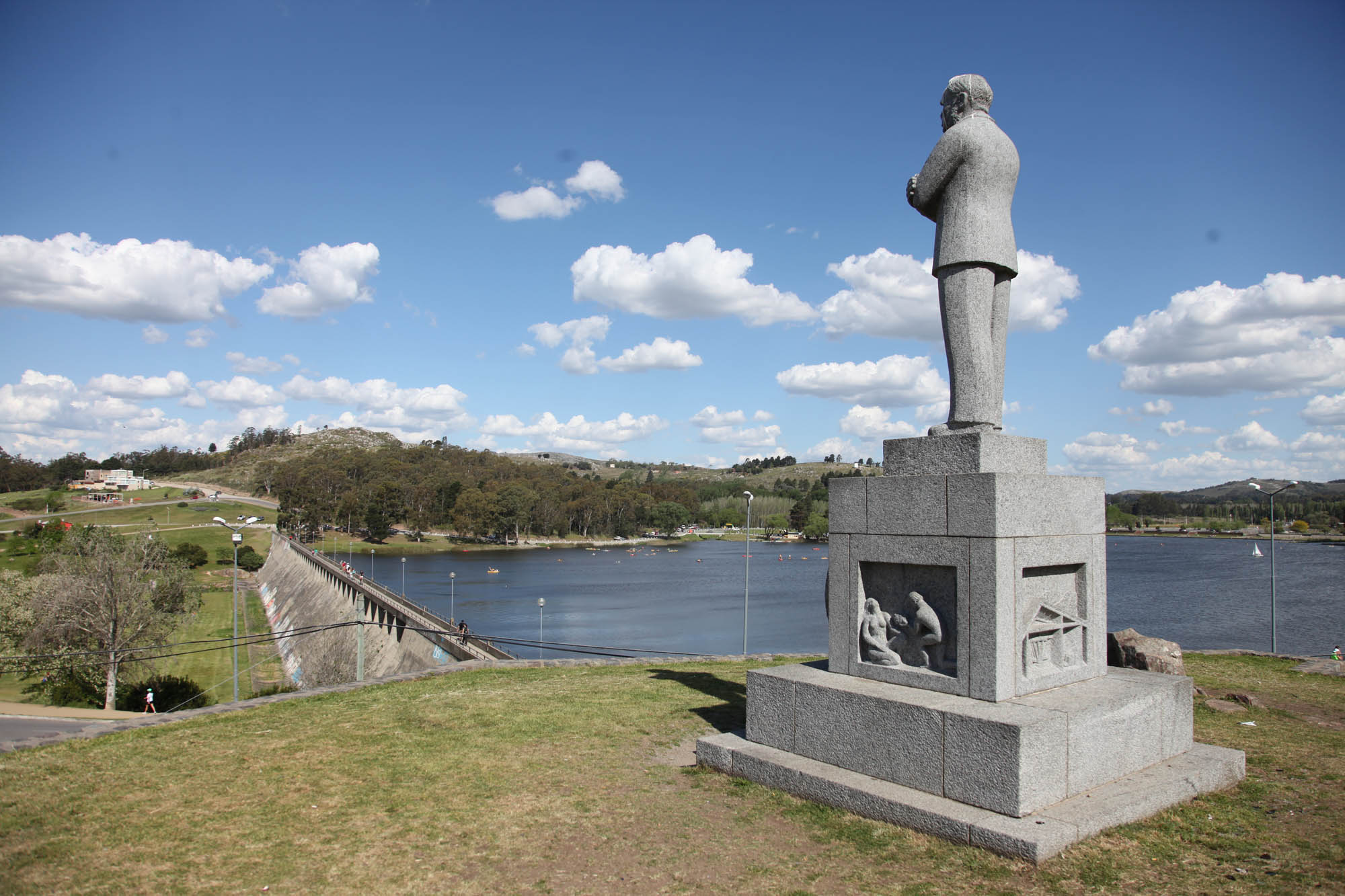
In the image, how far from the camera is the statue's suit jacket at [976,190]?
21.9 ft

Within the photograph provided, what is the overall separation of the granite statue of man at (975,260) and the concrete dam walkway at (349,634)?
66.8 ft

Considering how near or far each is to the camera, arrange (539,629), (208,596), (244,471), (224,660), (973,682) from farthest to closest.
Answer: (244,471) → (208,596) → (539,629) → (224,660) → (973,682)

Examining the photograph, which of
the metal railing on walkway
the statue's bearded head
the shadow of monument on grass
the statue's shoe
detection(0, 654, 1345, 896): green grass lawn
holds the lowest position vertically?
the metal railing on walkway

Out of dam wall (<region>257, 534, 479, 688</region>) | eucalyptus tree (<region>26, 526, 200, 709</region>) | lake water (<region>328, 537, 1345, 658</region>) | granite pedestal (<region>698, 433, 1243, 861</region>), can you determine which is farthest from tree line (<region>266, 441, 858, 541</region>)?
granite pedestal (<region>698, 433, 1243, 861</region>)

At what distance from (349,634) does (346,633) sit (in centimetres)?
19

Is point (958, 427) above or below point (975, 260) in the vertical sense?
below

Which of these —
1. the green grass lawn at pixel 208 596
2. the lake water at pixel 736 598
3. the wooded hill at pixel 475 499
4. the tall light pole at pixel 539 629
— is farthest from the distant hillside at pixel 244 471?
the tall light pole at pixel 539 629

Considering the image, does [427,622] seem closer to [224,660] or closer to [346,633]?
[346,633]

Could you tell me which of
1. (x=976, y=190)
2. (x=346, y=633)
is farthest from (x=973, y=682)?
(x=346, y=633)

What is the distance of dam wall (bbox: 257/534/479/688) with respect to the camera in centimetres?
3281

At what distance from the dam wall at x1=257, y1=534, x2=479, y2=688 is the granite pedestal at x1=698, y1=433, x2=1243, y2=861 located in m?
21.1

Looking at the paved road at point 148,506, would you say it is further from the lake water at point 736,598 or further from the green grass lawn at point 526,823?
the green grass lawn at point 526,823

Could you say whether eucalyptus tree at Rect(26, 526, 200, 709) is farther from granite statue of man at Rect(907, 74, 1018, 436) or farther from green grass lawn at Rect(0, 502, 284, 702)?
granite statue of man at Rect(907, 74, 1018, 436)

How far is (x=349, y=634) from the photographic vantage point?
3928 centimetres
